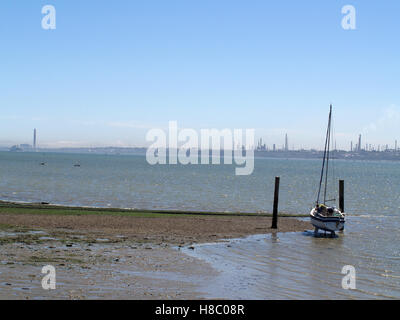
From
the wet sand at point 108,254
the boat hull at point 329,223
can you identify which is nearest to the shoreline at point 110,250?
the wet sand at point 108,254

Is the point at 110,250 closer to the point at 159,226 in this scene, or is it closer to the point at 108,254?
the point at 108,254

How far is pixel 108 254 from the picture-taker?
2353 cm

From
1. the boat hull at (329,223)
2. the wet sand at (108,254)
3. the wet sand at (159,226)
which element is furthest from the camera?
the boat hull at (329,223)

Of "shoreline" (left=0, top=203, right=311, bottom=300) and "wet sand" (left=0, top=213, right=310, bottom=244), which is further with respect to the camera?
"wet sand" (left=0, top=213, right=310, bottom=244)

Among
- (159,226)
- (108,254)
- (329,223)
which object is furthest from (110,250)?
(329,223)

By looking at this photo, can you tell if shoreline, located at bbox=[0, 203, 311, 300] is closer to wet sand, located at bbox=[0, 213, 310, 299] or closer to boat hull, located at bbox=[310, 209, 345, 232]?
wet sand, located at bbox=[0, 213, 310, 299]

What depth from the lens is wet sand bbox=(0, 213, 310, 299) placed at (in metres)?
17.3

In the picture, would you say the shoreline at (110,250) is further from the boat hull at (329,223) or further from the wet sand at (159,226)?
the boat hull at (329,223)

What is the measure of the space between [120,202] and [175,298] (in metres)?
42.2

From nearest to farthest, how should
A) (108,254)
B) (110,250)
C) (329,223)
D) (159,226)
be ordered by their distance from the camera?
(108,254)
(110,250)
(159,226)
(329,223)

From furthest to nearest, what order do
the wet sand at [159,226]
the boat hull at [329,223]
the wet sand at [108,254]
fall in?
the boat hull at [329,223], the wet sand at [159,226], the wet sand at [108,254]

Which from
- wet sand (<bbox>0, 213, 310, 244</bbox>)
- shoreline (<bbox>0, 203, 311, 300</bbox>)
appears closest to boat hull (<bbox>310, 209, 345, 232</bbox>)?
wet sand (<bbox>0, 213, 310, 244</bbox>)

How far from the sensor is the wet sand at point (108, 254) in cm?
1734

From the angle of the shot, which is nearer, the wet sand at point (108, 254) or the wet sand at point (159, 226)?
the wet sand at point (108, 254)
